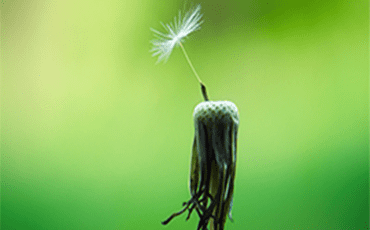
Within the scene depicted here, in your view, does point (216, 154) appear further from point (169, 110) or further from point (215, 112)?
point (169, 110)

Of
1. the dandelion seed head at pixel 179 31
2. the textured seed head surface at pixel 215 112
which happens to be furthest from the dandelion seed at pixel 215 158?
the dandelion seed head at pixel 179 31

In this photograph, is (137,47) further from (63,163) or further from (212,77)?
(63,163)

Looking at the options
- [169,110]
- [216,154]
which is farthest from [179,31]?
[216,154]

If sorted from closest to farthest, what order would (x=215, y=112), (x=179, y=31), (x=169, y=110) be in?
1. (x=215, y=112)
2. (x=179, y=31)
3. (x=169, y=110)

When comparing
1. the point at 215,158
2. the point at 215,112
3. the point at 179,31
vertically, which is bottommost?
the point at 215,158

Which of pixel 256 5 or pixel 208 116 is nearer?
pixel 208 116

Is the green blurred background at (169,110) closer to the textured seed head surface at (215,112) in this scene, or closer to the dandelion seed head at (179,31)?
the dandelion seed head at (179,31)

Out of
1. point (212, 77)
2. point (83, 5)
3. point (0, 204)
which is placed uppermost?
point (83, 5)

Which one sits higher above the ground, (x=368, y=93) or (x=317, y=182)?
(x=368, y=93)

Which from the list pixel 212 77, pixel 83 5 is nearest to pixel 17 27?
pixel 83 5
